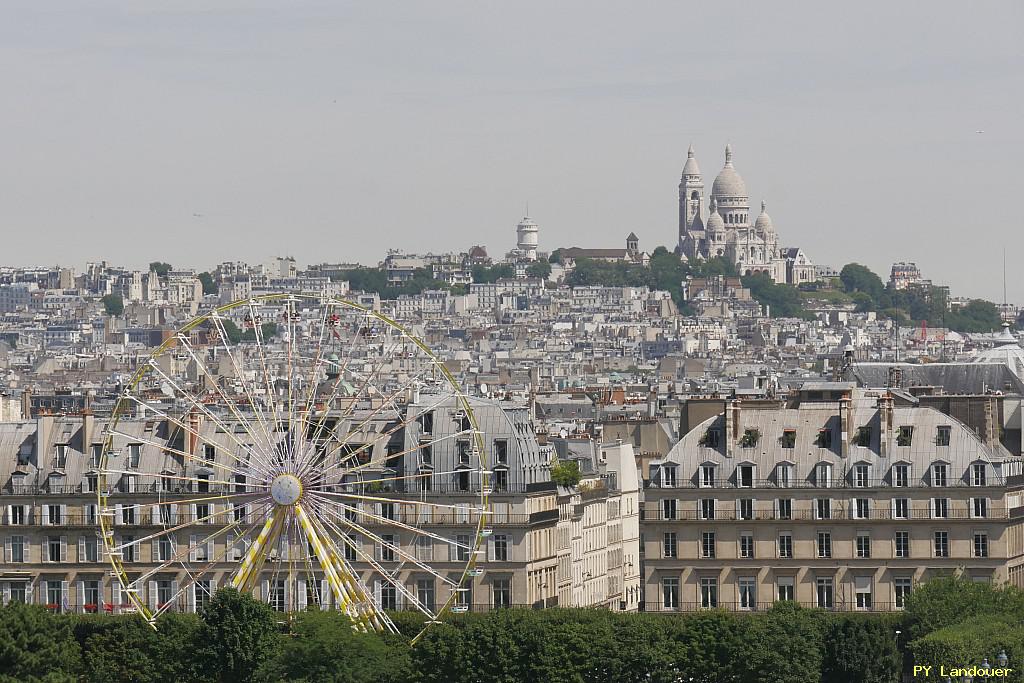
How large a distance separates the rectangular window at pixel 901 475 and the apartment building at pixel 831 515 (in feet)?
0.06

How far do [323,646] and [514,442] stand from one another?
9528 millimetres

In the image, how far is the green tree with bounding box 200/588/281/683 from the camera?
183 ft

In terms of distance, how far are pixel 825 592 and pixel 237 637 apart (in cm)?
1216

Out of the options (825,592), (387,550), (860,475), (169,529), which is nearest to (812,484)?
(860,475)

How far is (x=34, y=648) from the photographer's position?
56.1m

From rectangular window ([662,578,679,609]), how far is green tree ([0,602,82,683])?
11422mm

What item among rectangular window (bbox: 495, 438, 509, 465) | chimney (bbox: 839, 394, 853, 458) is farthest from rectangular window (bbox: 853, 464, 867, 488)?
rectangular window (bbox: 495, 438, 509, 465)

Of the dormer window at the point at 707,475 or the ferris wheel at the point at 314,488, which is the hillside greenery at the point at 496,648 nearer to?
the ferris wheel at the point at 314,488

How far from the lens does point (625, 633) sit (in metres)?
56.8

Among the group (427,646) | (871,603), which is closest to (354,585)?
(427,646)

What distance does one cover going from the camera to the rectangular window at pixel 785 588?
62.6 m

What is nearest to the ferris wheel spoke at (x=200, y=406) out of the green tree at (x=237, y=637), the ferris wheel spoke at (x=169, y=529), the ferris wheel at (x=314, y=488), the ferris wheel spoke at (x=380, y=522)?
the ferris wheel at (x=314, y=488)

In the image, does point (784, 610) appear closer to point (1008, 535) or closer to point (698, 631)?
point (698, 631)

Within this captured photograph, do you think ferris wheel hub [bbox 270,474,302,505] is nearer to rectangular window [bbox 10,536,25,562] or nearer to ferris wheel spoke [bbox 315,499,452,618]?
ferris wheel spoke [bbox 315,499,452,618]
